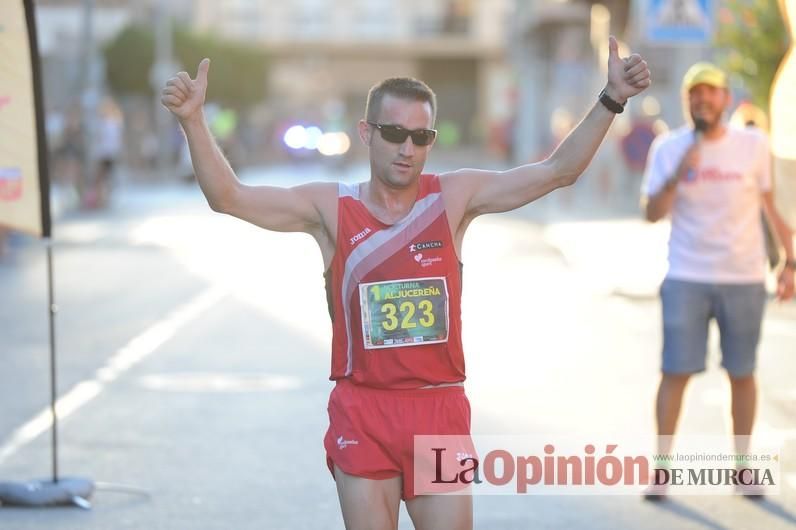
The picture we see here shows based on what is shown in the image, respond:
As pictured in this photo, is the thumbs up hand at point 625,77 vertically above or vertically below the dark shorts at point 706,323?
above

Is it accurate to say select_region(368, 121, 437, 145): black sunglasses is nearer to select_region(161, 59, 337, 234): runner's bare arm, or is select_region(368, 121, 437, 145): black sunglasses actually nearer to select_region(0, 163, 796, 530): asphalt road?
select_region(161, 59, 337, 234): runner's bare arm

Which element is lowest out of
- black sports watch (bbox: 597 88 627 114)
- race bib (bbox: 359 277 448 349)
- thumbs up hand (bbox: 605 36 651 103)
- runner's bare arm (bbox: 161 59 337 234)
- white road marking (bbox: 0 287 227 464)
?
white road marking (bbox: 0 287 227 464)

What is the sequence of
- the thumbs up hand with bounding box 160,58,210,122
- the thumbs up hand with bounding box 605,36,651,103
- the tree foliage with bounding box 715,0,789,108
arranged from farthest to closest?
the tree foliage with bounding box 715,0,789,108 → the thumbs up hand with bounding box 605,36,651,103 → the thumbs up hand with bounding box 160,58,210,122

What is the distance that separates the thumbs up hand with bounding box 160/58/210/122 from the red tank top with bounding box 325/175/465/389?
56cm

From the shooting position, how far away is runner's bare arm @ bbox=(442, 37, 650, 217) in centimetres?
519

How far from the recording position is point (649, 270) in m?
20.8

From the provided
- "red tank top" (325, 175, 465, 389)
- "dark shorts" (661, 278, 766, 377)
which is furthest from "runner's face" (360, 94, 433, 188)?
"dark shorts" (661, 278, 766, 377)

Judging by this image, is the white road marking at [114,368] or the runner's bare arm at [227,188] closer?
the runner's bare arm at [227,188]

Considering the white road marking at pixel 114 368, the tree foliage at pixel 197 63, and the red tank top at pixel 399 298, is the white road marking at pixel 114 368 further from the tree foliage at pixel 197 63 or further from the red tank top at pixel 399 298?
the tree foliage at pixel 197 63

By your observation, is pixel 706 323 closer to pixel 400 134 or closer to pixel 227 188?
pixel 400 134

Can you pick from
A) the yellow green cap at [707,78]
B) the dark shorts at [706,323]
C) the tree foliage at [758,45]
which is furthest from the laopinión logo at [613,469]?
the tree foliage at [758,45]

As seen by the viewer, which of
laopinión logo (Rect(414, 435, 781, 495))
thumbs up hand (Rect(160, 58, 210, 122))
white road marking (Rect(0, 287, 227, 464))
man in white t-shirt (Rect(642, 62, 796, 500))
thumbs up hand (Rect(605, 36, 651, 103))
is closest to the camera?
thumbs up hand (Rect(160, 58, 210, 122))

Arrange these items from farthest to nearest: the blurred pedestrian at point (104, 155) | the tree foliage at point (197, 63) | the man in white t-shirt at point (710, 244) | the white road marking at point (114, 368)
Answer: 1. the tree foliage at point (197, 63)
2. the blurred pedestrian at point (104, 155)
3. the white road marking at point (114, 368)
4. the man in white t-shirt at point (710, 244)

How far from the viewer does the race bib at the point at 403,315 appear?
519 centimetres
